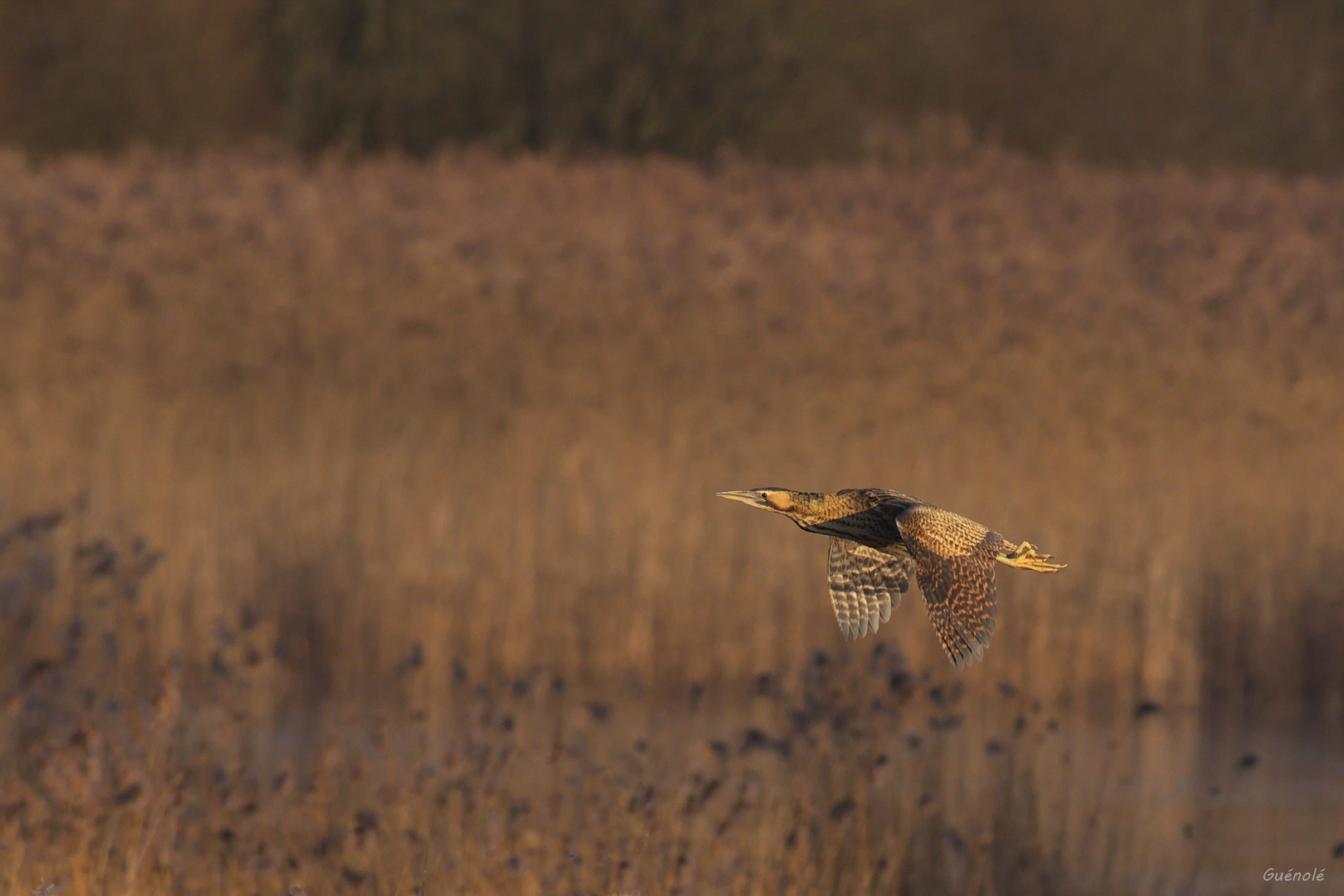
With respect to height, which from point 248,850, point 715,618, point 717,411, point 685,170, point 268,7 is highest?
point 268,7

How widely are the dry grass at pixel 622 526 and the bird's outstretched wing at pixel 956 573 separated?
1.91m

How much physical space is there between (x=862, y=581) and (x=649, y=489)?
580cm

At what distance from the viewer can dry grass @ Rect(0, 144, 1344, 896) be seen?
5094 mm

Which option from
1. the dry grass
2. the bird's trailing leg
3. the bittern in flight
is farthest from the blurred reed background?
the bird's trailing leg

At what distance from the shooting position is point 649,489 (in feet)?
28.8

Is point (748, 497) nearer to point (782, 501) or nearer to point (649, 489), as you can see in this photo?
point (782, 501)

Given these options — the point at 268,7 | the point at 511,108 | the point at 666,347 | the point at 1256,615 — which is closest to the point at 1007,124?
the point at 511,108

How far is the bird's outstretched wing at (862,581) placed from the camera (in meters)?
2.90

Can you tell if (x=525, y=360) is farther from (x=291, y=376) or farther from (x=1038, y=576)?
(x=1038, y=576)

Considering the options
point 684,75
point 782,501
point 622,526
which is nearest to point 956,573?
point 782,501

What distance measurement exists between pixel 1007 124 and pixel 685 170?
7968 millimetres

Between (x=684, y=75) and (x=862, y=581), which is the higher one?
(x=684, y=75)

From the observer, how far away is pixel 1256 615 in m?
8.84

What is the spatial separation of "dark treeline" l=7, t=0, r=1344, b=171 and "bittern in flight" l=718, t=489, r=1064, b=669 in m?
16.3
